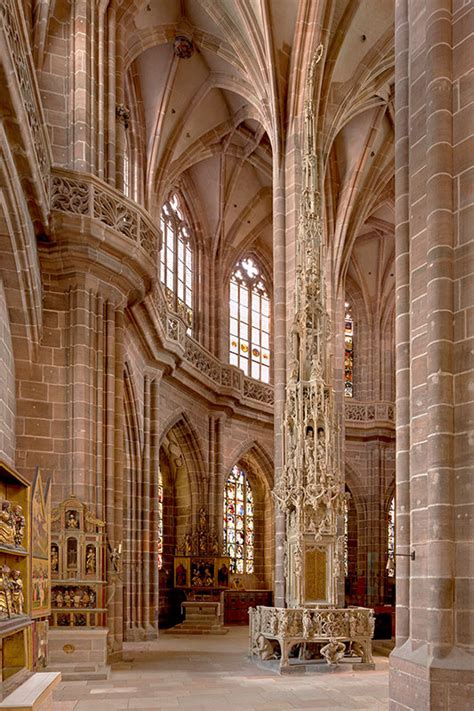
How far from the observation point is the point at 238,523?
26.0 meters

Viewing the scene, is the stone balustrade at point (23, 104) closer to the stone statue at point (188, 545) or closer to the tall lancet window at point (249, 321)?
the stone statue at point (188, 545)

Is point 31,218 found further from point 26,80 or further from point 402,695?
point 402,695

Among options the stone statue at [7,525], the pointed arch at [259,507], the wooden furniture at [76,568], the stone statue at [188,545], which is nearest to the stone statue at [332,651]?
the wooden furniture at [76,568]

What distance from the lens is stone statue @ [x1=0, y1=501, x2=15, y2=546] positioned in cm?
606

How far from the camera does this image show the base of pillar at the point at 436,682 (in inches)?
256

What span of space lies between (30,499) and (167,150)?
1550cm

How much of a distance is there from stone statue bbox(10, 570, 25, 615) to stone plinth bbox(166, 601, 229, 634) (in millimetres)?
14274

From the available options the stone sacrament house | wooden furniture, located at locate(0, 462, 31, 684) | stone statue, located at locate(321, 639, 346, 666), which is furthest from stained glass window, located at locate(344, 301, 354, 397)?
wooden furniture, located at locate(0, 462, 31, 684)

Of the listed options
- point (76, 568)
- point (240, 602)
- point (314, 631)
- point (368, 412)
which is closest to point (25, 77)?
point (76, 568)

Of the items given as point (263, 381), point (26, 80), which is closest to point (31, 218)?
point (26, 80)

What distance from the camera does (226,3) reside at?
18031 mm

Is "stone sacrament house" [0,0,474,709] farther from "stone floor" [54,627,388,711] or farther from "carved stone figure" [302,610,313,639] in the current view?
"stone floor" [54,627,388,711]

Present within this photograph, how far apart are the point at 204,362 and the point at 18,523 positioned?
16658 mm

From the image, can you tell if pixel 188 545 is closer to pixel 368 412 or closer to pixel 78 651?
pixel 368 412
